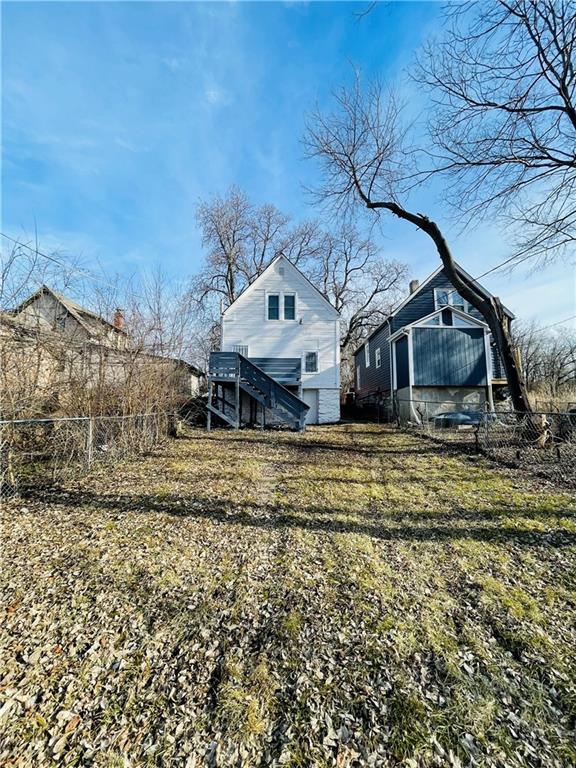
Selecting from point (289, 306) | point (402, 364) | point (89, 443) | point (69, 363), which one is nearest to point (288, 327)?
point (289, 306)

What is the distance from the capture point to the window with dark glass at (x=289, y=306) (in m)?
16.9

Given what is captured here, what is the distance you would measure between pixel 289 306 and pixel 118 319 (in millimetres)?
9554

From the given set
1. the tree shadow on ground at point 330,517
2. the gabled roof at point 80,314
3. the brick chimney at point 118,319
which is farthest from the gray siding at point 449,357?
the gabled roof at point 80,314

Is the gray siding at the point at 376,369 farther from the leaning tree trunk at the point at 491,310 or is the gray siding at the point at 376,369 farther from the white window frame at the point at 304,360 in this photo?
the leaning tree trunk at the point at 491,310

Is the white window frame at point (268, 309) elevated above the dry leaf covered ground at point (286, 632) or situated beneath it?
elevated above

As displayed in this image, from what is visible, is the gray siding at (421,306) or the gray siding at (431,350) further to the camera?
the gray siding at (421,306)

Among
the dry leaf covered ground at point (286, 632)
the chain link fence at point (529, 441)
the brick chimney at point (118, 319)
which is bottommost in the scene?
the dry leaf covered ground at point (286, 632)

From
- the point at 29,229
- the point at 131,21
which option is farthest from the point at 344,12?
the point at 29,229

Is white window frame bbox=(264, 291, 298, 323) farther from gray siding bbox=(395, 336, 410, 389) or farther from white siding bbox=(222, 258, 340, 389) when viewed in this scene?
gray siding bbox=(395, 336, 410, 389)

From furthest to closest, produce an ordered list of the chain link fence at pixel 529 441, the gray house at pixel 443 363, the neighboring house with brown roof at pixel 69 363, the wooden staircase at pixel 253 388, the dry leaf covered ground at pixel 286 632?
the gray house at pixel 443 363
the wooden staircase at pixel 253 388
the chain link fence at pixel 529 441
the neighboring house with brown roof at pixel 69 363
the dry leaf covered ground at pixel 286 632

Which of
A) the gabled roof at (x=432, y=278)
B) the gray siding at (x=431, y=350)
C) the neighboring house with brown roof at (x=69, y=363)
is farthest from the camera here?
the gabled roof at (x=432, y=278)

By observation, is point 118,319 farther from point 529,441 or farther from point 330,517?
point 529,441

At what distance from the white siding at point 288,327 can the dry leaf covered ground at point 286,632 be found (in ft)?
37.6

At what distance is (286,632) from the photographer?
274 centimetres
